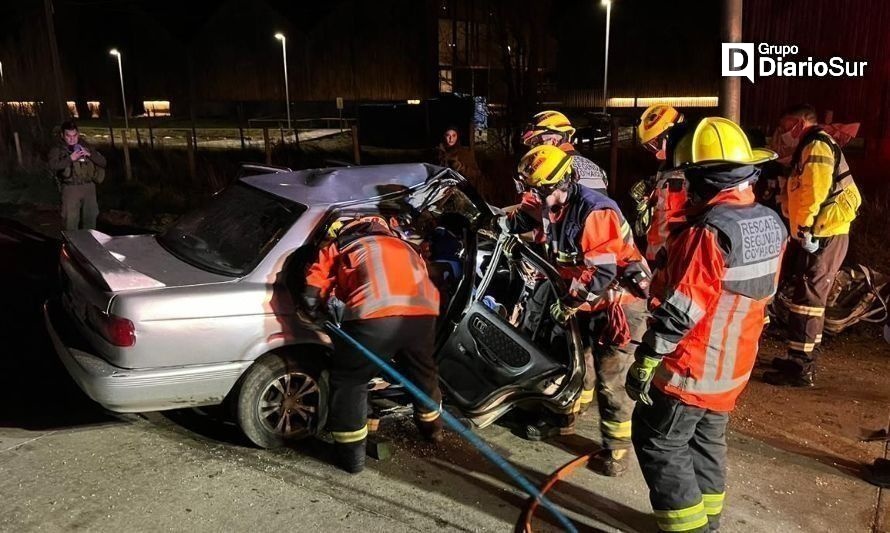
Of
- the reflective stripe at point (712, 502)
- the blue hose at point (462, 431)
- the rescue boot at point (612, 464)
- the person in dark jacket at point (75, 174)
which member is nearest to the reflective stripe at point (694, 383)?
the reflective stripe at point (712, 502)

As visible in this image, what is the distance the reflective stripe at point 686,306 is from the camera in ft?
8.67

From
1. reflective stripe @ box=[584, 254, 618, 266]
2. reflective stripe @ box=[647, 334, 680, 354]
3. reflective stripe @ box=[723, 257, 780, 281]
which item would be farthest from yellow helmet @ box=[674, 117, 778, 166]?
reflective stripe @ box=[584, 254, 618, 266]

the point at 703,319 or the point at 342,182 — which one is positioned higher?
the point at 342,182

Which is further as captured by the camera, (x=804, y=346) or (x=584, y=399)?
(x=804, y=346)

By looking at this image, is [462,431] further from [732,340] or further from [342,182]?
[732,340]

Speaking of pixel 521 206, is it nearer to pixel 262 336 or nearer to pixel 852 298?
pixel 262 336

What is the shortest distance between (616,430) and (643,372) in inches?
49.9

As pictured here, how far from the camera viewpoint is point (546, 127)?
5488 mm

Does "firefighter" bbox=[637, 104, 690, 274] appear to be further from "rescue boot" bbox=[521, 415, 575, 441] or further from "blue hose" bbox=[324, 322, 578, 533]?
"blue hose" bbox=[324, 322, 578, 533]

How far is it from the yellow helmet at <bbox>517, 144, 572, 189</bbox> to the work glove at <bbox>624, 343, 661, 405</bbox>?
128 cm

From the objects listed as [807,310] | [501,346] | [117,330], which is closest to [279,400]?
[117,330]

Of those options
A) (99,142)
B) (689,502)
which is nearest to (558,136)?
(689,502)

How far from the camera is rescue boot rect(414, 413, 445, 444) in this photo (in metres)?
4.14

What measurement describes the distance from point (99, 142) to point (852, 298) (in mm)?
22921
